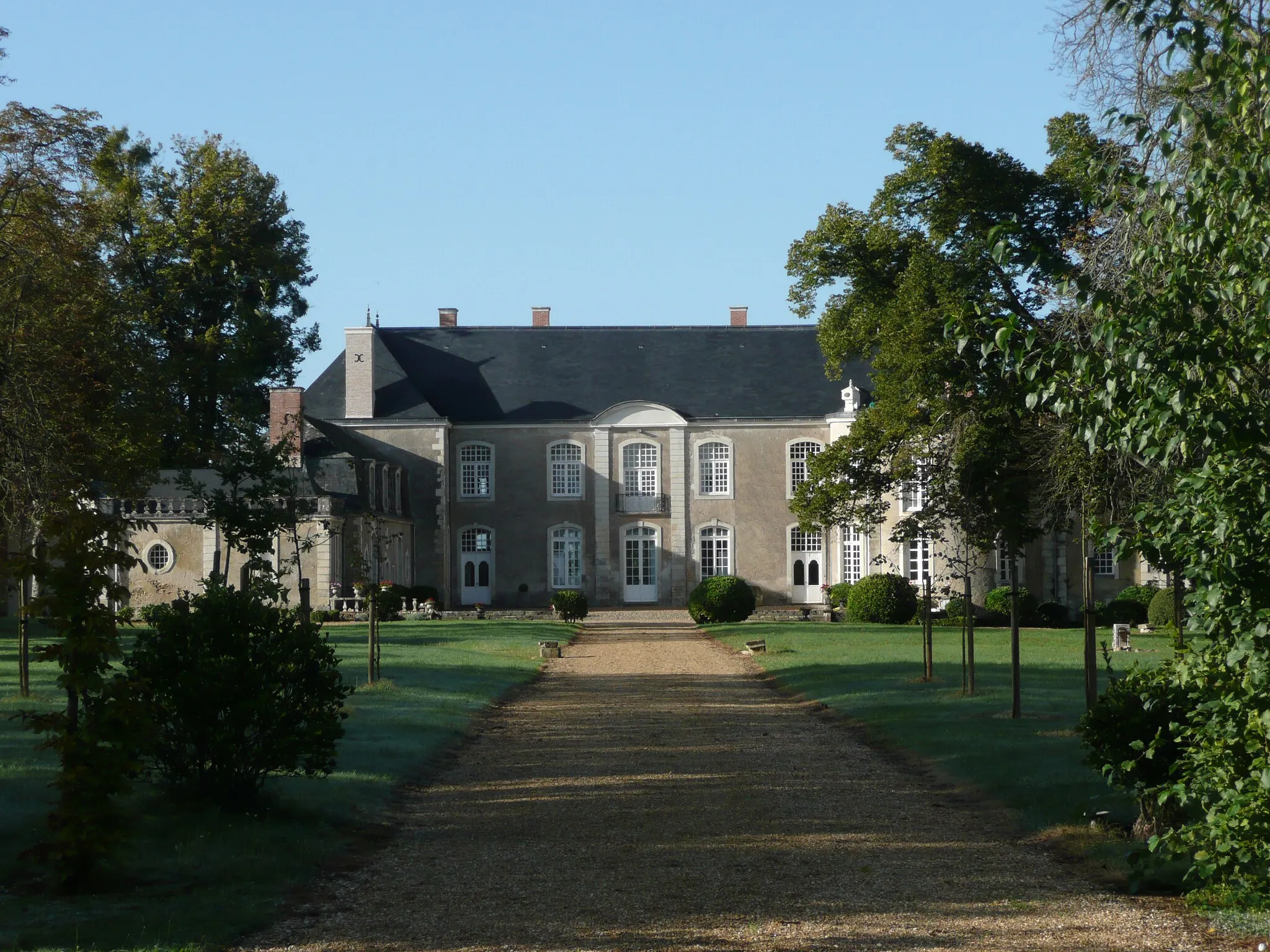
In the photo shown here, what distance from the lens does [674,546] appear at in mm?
42188

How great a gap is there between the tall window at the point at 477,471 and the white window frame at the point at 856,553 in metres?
10.8

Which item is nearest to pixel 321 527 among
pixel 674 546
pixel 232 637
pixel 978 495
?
pixel 674 546

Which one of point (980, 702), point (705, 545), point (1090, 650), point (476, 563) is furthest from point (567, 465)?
point (1090, 650)

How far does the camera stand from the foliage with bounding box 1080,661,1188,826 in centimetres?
665

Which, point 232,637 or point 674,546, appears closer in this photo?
point 232,637

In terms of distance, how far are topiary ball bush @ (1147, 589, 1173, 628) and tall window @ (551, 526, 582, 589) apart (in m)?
18.1

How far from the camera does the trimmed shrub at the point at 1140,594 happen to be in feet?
107

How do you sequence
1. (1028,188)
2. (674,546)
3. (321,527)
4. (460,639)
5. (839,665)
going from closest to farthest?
(839,665) < (1028,188) < (460,639) < (321,527) < (674,546)

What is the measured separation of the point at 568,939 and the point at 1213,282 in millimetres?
3526

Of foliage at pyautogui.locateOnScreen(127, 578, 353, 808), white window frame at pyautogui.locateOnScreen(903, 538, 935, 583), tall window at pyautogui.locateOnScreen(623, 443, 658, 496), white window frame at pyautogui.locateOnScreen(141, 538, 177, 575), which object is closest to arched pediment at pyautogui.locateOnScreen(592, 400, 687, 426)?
tall window at pyautogui.locateOnScreen(623, 443, 658, 496)

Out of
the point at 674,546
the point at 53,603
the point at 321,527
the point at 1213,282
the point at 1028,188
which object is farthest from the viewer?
the point at 674,546

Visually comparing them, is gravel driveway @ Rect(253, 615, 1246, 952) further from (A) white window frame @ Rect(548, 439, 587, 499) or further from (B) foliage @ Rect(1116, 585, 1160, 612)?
(A) white window frame @ Rect(548, 439, 587, 499)

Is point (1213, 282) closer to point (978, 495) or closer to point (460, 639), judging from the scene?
point (978, 495)

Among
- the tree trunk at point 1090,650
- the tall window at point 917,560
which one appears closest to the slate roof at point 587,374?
the tall window at point 917,560
